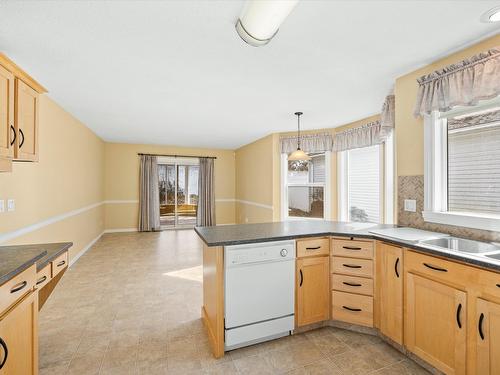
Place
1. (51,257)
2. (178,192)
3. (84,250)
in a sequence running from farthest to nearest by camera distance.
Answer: (178,192)
(84,250)
(51,257)

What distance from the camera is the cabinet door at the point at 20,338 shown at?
1240 mm

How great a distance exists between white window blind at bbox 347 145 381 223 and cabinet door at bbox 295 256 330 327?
2219mm

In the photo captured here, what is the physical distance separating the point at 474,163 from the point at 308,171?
3219mm

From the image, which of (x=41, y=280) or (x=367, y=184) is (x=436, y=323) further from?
(x=367, y=184)

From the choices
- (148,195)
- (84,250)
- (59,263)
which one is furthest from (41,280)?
(148,195)

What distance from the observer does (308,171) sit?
533 cm

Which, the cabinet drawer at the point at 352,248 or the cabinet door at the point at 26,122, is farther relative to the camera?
the cabinet drawer at the point at 352,248

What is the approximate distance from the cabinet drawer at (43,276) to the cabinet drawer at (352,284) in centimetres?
226

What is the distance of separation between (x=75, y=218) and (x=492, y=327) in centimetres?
527

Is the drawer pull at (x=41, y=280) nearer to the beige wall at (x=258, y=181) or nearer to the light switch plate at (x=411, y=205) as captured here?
the light switch plate at (x=411, y=205)

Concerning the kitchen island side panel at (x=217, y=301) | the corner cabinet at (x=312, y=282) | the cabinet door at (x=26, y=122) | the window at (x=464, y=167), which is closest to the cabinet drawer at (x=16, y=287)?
the cabinet door at (x=26, y=122)

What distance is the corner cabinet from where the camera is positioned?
2254 millimetres

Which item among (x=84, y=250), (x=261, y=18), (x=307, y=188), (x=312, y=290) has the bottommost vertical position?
(x=84, y=250)

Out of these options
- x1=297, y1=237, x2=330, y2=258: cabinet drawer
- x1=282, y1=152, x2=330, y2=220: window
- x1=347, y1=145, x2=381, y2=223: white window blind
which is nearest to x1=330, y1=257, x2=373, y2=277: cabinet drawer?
x1=297, y1=237, x2=330, y2=258: cabinet drawer
